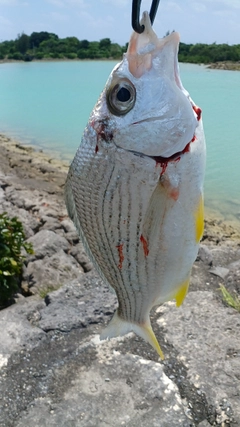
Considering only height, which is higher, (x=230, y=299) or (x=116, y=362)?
(x=230, y=299)

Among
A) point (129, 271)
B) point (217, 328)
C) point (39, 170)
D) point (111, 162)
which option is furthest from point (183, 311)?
point (39, 170)

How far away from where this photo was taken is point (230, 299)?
3406mm

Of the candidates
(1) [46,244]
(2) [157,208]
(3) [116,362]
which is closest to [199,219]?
(2) [157,208]

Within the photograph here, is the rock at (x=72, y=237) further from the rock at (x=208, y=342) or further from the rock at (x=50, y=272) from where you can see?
the rock at (x=208, y=342)

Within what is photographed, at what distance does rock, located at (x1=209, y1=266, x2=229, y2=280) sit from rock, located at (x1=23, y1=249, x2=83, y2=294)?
140cm

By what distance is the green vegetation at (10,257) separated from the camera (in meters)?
4.11

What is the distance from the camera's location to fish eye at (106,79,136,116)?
4.54 feet

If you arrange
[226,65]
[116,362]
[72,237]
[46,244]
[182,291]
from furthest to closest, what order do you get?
[226,65] < [72,237] < [46,244] < [116,362] < [182,291]

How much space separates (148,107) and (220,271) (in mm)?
2829

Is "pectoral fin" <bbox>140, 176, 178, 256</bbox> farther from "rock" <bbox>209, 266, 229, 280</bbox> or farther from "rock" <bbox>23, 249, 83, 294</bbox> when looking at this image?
"rock" <bbox>23, 249, 83, 294</bbox>

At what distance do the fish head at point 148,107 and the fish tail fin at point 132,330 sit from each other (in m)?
0.76

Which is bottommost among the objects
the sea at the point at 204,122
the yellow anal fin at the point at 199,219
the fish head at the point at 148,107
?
the sea at the point at 204,122

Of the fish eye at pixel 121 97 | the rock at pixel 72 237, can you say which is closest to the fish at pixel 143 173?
the fish eye at pixel 121 97

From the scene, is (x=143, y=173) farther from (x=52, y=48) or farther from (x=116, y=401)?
(x=52, y=48)
